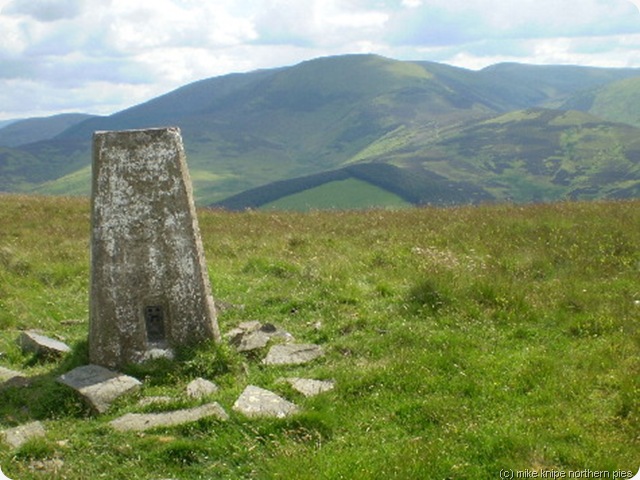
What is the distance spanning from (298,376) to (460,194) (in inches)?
6909

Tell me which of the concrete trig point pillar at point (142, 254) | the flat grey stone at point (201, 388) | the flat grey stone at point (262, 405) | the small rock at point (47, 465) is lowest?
the small rock at point (47, 465)

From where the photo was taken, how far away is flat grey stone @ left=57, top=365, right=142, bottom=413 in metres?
7.88

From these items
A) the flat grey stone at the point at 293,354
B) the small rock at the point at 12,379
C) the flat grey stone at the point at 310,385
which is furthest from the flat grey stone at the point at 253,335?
the small rock at the point at 12,379

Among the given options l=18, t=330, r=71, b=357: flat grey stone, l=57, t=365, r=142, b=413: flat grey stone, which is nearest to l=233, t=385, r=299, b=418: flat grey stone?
l=57, t=365, r=142, b=413: flat grey stone

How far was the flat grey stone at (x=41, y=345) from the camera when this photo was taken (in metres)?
9.82

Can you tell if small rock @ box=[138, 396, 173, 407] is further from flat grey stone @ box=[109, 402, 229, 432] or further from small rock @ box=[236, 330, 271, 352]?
small rock @ box=[236, 330, 271, 352]

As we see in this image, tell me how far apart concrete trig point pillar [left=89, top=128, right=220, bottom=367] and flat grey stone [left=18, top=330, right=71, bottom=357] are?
3.15 ft

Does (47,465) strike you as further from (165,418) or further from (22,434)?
(165,418)

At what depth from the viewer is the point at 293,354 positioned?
367 inches

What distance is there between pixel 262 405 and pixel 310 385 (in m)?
0.88

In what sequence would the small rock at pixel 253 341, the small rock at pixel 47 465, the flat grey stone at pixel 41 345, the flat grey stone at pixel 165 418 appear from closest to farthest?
the small rock at pixel 47 465 → the flat grey stone at pixel 165 418 → the small rock at pixel 253 341 → the flat grey stone at pixel 41 345

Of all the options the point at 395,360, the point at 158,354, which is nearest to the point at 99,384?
the point at 158,354

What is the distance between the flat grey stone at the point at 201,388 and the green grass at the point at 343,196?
13603cm

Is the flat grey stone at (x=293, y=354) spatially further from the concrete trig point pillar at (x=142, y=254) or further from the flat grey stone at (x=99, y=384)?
the flat grey stone at (x=99, y=384)
